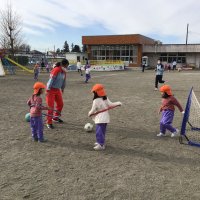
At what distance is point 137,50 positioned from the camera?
54625 mm

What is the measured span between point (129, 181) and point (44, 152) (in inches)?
80.2

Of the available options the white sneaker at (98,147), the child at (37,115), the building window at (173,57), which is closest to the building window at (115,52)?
the building window at (173,57)

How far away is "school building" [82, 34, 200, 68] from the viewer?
53.3m

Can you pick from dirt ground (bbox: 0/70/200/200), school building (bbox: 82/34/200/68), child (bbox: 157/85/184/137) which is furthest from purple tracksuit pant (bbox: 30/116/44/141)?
school building (bbox: 82/34/200/68)

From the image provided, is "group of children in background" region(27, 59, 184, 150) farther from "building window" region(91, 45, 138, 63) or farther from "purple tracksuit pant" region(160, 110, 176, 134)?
"building window" region(91, 45, 138, 63)

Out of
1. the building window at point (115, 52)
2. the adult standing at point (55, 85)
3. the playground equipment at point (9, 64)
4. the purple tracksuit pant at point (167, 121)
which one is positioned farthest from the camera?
the building window at point (115, 52)

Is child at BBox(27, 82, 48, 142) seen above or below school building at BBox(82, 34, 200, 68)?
below

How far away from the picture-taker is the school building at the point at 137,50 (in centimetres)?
5328

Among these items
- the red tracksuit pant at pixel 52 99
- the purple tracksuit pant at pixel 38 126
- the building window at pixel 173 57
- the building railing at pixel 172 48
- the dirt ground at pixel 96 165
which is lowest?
the dirt ground at pixel 96 165

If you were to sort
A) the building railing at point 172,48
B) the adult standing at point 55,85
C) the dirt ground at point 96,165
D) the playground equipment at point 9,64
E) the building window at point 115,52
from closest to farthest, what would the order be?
the dirt ground at point 96,165 → the adult standing at point 55,85 → the playground equipment at point 9,64 → the building railing at point 172,48 → the building window at point 115,52

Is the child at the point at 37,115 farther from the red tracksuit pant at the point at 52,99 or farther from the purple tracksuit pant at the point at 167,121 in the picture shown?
the purple tracksuit pant at the point at 167,121

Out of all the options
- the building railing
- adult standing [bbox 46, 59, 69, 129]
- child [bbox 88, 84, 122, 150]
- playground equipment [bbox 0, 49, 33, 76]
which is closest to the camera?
child [bbox 88, 84, 122, 150]

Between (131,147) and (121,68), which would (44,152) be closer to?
(131,147)

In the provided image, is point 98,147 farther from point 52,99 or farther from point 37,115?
point 52,99
